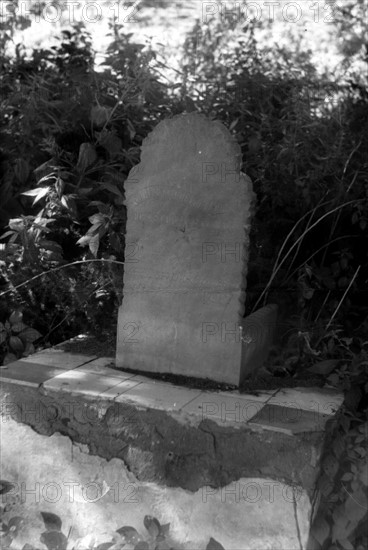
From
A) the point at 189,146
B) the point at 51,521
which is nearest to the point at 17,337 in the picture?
the point at 51,521

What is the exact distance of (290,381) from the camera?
332 cm

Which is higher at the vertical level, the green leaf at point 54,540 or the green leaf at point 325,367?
the green leaf at point 325,367

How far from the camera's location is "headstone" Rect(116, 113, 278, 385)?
123 inches

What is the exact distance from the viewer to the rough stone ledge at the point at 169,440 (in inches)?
106

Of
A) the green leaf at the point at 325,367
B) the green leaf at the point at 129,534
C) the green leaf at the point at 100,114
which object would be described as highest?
the green leaf at the point at 100,114

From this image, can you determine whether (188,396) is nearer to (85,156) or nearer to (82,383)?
(82,383)

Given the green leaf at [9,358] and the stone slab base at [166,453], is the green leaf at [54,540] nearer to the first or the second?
the stone slab base at [166,453]

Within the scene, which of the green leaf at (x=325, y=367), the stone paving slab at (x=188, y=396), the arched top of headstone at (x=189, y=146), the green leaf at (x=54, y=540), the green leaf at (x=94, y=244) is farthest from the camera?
the green leaf at (x=94, y=244)

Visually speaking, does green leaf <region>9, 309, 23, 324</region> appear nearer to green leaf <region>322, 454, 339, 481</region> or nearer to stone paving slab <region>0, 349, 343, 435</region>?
stone paving slab <region>0, 349, 343, 435</region>

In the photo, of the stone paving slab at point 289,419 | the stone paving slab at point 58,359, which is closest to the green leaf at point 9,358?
the stone paving slab at point 58,359

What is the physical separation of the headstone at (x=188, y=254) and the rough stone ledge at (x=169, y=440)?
0.44 meters

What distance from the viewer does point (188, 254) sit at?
3.22 m

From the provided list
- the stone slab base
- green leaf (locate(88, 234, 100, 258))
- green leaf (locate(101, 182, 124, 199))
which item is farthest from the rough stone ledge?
green leaf (locate(101, 182, 124, 199))

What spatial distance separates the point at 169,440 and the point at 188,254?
880 mm
